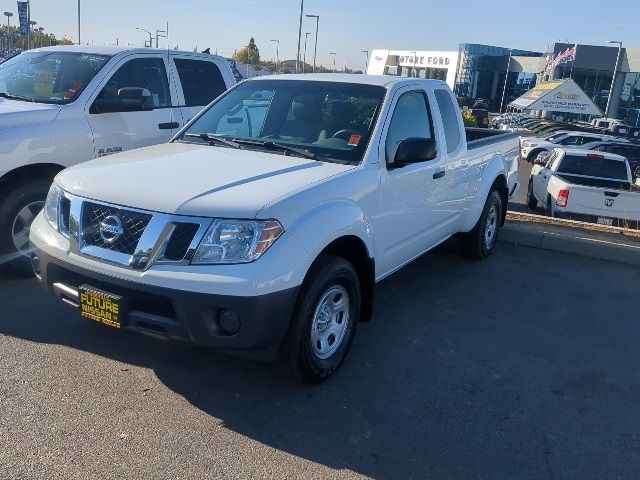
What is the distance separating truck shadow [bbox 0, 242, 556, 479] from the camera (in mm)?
3303

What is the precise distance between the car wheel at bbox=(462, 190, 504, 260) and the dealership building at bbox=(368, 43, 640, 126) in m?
40.7

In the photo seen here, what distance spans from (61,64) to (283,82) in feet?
8.38

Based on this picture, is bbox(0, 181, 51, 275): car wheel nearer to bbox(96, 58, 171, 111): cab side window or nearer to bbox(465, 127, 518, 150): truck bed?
bbox(96, 58, 171, 111): cab side window

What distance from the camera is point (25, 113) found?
17.3ft

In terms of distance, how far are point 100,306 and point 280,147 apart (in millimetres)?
1720

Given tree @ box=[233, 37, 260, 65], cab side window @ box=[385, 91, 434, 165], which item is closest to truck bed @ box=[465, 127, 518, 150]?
cab side window @ box=[385, 91, 434, 165]

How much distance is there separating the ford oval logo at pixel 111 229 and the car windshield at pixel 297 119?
136cm

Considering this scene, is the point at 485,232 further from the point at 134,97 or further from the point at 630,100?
the point at 630,100

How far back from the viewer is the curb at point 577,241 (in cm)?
733

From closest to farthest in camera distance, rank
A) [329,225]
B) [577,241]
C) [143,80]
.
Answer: [329,225] < [143,80] < [577,241]

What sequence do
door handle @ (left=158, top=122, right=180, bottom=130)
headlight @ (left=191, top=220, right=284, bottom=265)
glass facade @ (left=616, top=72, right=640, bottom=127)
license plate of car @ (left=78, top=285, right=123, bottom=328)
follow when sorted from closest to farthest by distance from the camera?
headlight @ (left=191, top=220, right=284, bottom=265)
license plate of car @ (left=78, top=285, right=123, bottom=328)
door handle @ (left=158, top=122, right=180, bottom=130)
glass facade @ (left=616, top=72, right=640, bottom=127)

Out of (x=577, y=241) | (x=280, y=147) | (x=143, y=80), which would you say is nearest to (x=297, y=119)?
(x=280, y=147)

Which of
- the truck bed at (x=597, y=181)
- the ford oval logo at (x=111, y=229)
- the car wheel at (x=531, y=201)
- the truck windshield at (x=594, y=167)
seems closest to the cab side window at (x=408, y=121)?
the ford oval logo at (x=111, y=229)

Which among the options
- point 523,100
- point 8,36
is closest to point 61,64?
point 523,100
